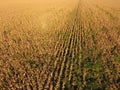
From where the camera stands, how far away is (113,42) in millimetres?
12289

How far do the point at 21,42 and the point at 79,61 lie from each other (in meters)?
5.18

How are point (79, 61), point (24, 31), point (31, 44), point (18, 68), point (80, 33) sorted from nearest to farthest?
point (18, 68) → point (79, 61) → point (31, 44) → point (80, 33) → point (24, 31)

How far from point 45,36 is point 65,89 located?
274 inches

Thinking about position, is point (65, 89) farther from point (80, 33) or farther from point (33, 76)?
point (80, 33)

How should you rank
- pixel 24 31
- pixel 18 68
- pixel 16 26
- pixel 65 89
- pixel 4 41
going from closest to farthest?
pixel 65 89 → pixel 18 68 → pixel 4 41 → pixel 24 31 → pixel 16 26

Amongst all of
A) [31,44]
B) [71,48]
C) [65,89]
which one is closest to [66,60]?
[71,48]

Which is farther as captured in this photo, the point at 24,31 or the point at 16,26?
the point at 16,26

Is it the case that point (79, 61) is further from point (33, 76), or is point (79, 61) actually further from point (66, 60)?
point (33, 76)

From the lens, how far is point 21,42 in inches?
495

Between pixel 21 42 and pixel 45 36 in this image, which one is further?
pixel 45 36

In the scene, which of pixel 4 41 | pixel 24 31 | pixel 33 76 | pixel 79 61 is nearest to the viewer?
pixel 33 76

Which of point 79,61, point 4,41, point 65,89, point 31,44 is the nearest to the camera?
point 65,89

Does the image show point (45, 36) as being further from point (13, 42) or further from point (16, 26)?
point (16, 26)

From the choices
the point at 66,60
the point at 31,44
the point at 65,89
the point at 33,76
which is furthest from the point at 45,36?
the point at 65,89
